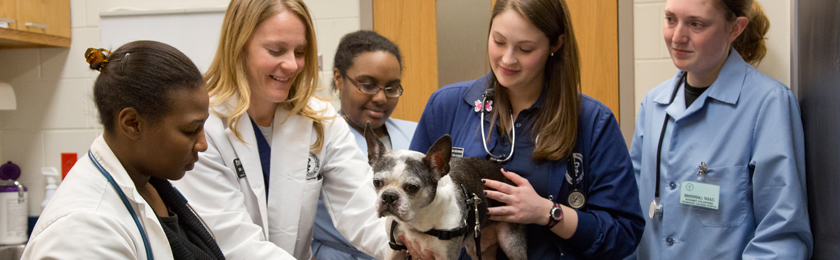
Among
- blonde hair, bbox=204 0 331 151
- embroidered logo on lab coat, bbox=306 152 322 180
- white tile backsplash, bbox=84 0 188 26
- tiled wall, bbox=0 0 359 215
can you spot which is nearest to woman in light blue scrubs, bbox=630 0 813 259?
embroidered logo on lab coat, bbox=306 152 322 180

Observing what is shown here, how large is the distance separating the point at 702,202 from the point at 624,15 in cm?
161

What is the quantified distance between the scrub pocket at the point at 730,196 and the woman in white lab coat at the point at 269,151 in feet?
3.83

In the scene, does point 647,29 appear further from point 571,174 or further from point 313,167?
point 313,167

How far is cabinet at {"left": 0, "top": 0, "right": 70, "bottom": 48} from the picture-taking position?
3154 mm

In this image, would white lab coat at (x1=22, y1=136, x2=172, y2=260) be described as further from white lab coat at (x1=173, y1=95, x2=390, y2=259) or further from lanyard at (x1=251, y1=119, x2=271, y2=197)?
lanyard at (x1=251, y1=119, x2=271, y2=197)

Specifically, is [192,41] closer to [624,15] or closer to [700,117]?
[624,15]

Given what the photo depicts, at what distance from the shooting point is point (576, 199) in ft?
5.20

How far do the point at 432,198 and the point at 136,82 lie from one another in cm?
72

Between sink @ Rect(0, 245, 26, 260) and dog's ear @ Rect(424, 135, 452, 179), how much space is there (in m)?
3.24

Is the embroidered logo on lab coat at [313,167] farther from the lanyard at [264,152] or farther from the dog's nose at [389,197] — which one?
the dog's nose at [389,197]

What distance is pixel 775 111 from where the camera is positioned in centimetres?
180

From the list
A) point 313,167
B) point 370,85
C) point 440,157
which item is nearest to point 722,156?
point 440,157

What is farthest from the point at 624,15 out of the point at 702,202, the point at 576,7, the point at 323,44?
the point at 323,44

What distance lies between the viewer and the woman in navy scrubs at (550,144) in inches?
59.4
